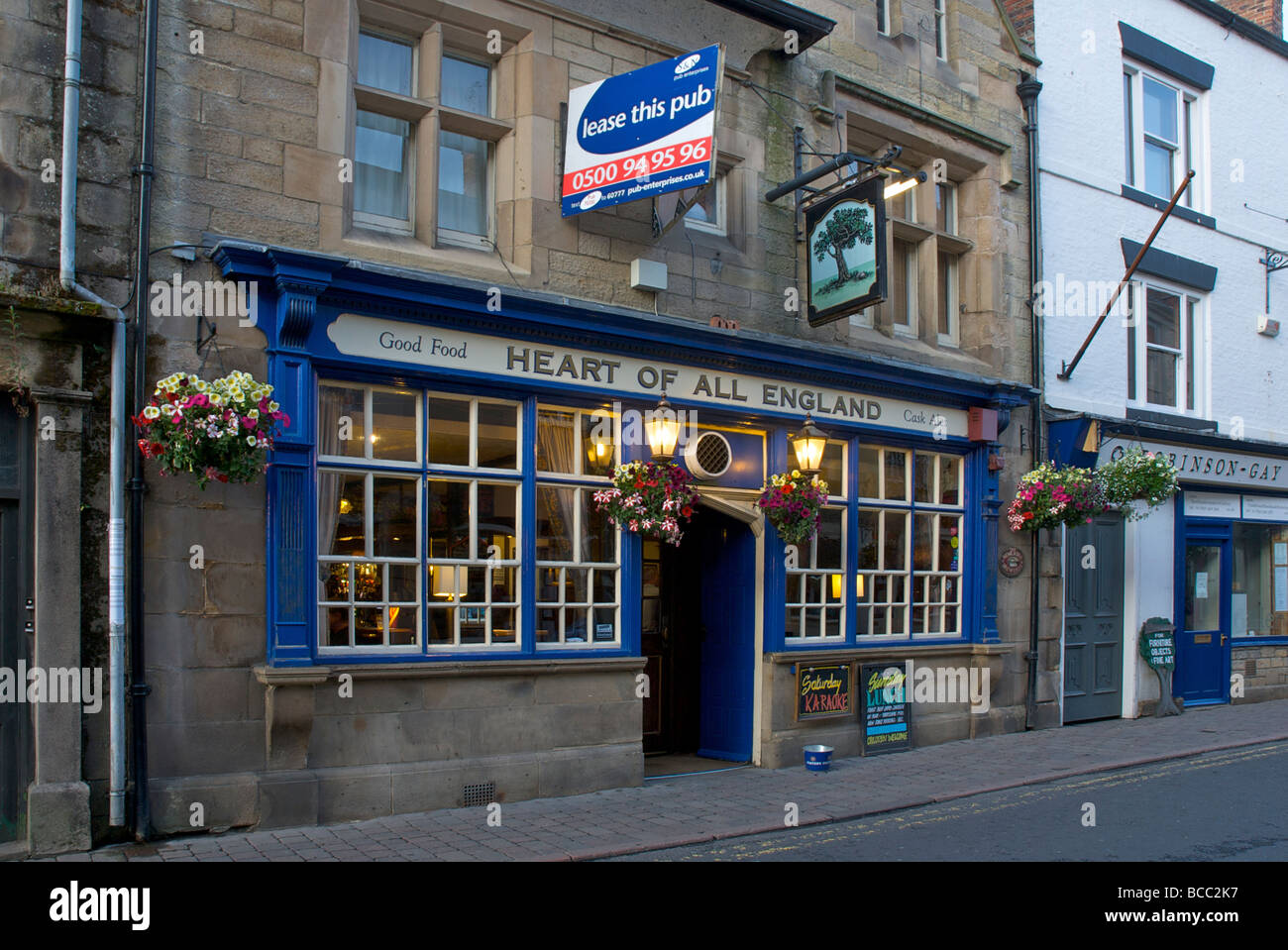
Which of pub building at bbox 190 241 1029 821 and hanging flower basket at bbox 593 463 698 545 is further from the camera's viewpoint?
hanging flower basket at bbox 593 463 698 545

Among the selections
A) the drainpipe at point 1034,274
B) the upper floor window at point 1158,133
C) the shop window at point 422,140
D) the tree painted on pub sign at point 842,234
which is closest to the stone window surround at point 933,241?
the drainpipe at point 1034,274

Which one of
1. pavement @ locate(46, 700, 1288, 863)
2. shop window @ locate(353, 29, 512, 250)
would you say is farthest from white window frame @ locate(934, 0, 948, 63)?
pavement @ locate(46, 700, 1288, 863)

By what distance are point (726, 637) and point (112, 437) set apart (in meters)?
6.23

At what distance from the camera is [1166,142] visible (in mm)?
16266

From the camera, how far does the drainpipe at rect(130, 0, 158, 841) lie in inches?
290

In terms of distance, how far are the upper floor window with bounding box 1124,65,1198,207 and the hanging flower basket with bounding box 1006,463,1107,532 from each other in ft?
Result: 17.1

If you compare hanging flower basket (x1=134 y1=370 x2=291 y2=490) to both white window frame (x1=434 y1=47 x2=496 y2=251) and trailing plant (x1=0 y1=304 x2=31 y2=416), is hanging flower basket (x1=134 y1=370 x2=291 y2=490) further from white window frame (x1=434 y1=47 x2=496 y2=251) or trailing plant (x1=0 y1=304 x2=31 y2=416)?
white window frame (x1=434 y1=47 x2=496 y2=251)

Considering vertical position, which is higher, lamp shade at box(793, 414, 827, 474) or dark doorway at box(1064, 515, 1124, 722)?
lamp shade at box(793, 414, 827, 474)

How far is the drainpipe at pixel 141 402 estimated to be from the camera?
7.37 m

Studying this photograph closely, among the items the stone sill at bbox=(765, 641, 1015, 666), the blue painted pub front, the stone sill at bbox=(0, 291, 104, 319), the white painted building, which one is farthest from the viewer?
the white painted building

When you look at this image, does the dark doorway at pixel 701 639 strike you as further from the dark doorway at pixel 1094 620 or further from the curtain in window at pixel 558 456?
the dark doorway at pixel 1094 620

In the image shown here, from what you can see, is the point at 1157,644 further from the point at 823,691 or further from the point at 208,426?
the point at 208,426

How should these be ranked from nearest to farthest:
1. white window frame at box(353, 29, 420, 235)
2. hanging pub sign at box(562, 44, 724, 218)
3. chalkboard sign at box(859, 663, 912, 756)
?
hanging pub sign at box(562, 44, 724, 218), white window frame at box(353, 29, 420, 235), chalkboard sign at box(859, 663, 912, 756)
